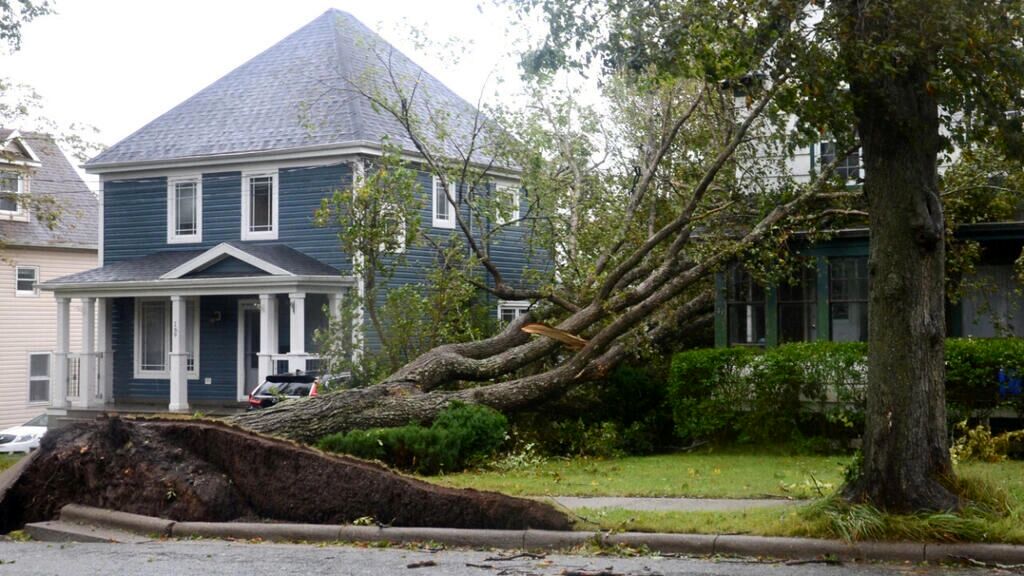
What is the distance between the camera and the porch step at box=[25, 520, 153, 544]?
10656mm

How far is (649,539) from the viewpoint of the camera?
9547 mm

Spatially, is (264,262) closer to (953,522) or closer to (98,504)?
(98,504)

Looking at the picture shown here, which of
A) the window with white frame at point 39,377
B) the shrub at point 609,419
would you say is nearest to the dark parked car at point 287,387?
the shrub at point 609,419

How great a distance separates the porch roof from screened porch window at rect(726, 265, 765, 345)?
9431 mm

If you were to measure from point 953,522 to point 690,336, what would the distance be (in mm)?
11882

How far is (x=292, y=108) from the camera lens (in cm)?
2794

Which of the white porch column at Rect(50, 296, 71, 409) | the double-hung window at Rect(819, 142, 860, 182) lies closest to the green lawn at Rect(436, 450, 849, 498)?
the double-hung window at Rect(819, 142, 860, 182)

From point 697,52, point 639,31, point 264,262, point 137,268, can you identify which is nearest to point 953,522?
point 697,52

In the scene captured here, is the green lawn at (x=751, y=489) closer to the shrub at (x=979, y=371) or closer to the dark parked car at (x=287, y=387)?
the shrub at (x=979, y=371)

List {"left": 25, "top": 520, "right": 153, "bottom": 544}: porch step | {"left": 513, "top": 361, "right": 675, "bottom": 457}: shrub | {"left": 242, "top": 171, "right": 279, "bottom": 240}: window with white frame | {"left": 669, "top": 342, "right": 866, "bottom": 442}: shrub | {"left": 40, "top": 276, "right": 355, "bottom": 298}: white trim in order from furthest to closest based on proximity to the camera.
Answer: {"left": 242, "top": 171, "right": 279, "bottom": 240}: window with white frame
{"left": 40, "top": 276, "right": 355, "bottom": 298}: white trim
{"left": 513, "top": 361, "right": 675, "bottom": 457}: shrub
{"left": 669, "top": 342, "right": 866, "bottom": 442}: shrub
{"left": 25, "top": 520, "right": 153, "bottom": 544}: porch step

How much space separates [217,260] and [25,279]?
12720 millimetres

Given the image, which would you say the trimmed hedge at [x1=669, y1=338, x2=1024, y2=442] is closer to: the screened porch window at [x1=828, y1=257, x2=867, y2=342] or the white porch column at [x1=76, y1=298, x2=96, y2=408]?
the screened porch window at [x1=828, y1=257, x2=867, y2=342]

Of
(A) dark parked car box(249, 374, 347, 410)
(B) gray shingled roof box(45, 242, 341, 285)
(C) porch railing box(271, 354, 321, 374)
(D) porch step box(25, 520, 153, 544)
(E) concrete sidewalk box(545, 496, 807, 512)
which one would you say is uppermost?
(B) gray shingled roof box(45, 242, 341, 285)

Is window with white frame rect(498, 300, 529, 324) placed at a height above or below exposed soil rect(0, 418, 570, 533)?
above
